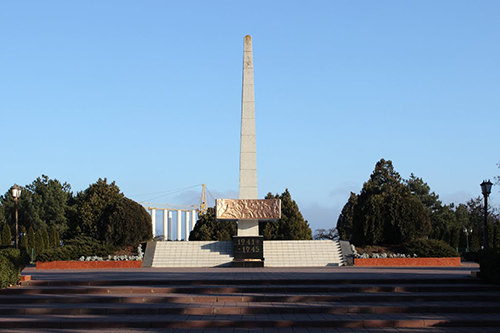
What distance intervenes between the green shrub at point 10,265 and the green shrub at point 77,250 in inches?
473

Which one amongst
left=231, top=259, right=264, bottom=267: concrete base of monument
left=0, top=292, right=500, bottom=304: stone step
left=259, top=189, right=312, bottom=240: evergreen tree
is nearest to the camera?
left=0, top=292, right=500, bottom=304: stone step

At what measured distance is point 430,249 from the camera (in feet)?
96.4

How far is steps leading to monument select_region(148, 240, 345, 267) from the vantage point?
2959 cm

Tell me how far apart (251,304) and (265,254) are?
1697cm

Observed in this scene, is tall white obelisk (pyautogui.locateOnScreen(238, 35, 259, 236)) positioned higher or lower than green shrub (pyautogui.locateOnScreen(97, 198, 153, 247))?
higher

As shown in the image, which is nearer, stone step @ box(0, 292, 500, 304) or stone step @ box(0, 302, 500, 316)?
stone step @ box(0, 302, 500, 316)

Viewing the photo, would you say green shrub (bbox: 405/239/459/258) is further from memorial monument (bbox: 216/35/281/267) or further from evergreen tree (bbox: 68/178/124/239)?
evergreen tree (bbox: 68/178/124/239)

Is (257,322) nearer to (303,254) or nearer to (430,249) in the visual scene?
(303,254)

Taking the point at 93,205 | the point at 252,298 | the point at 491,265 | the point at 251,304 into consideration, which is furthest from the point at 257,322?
the point at 93,205

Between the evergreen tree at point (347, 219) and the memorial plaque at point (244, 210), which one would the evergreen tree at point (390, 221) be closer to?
the memorial plaque at point (244, 210)

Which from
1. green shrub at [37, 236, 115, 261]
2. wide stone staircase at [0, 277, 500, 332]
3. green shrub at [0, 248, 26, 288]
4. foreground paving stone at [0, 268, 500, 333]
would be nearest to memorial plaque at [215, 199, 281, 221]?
green shrub at [37, 236, 115, 261]

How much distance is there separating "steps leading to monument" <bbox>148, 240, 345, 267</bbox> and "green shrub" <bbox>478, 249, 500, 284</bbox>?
12.9m

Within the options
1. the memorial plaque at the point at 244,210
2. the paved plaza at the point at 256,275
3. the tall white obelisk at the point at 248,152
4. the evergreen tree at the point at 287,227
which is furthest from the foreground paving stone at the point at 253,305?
the evergreen tree at the point at 287,227

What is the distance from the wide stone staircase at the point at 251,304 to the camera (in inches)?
468
